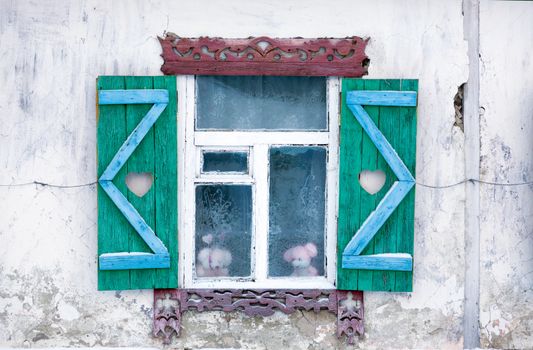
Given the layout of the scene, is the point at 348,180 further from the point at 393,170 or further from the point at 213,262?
the point at 213,262

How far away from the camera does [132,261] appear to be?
4496 mm

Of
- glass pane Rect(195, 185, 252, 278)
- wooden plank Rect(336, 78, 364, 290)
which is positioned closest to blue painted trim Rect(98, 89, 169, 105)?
glass pane Rect(195, 185, 252, 278)

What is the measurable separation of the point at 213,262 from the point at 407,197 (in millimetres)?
1280

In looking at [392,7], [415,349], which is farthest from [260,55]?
[415,349]

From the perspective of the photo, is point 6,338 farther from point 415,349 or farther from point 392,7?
point 392,7

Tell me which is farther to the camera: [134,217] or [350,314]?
[350,314]

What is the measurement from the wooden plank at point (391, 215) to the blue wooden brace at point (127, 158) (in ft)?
4.33

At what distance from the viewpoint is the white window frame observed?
4.62m

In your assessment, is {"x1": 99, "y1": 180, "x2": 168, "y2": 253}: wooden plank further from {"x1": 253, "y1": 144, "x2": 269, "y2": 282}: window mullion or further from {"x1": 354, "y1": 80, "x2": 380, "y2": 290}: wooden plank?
{"x1": 354, "y1": 80, "x2": 380, "y2": 290}: wooden plank

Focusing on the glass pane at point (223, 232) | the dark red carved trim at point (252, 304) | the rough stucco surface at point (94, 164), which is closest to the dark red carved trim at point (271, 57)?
the rough stucco surface at point (94, 164)

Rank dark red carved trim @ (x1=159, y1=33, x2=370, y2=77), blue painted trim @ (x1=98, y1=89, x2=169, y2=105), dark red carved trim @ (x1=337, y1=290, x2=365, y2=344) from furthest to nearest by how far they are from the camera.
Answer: dark red carved trim @ (x1=337, y1=290, x2=365, y2=344) → dark red carved trim @ (x1=159, y1=33, x2=370, y2=77) → blue painted trim @ (x1=98, y1=89, x2=169, y2=105)

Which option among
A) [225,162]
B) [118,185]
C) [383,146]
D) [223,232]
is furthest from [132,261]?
[383,146]

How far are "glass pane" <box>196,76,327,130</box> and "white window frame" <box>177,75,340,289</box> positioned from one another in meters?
0.06

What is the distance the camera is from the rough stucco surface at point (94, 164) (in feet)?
15.0
